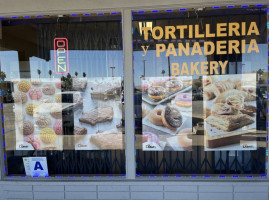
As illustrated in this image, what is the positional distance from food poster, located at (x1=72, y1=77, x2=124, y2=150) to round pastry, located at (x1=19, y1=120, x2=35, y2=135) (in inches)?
28.7

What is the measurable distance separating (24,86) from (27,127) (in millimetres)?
659

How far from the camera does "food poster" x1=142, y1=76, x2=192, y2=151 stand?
3377 millimetres

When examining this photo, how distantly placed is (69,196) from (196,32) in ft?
10.1

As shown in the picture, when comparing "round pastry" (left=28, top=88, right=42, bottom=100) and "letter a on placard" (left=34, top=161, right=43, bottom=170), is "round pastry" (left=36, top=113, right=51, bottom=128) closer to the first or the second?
"round pastry" (left=28, top=88, right=42, bottom=100)

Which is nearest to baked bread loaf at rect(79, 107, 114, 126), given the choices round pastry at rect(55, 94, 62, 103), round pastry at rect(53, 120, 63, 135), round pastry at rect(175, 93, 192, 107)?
round pastry at rect(53, 120, 63, 135)

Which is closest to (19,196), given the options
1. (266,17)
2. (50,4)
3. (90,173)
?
(90,173)

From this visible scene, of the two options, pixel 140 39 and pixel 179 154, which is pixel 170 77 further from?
pixel 179 154

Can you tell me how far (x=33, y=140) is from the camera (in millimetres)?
3631

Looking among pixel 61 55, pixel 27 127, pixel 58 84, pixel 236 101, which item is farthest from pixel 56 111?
pixel 236 101

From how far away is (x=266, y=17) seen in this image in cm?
317

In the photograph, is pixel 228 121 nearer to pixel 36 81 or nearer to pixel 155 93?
pixel 155 93

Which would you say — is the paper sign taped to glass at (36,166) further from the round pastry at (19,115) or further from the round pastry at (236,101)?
Answer: the round pastry at (236,101)

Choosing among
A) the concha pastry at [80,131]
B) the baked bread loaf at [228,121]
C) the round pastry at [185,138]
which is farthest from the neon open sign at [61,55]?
the baked bread loaf at [228,121]

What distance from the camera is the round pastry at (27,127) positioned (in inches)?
143
